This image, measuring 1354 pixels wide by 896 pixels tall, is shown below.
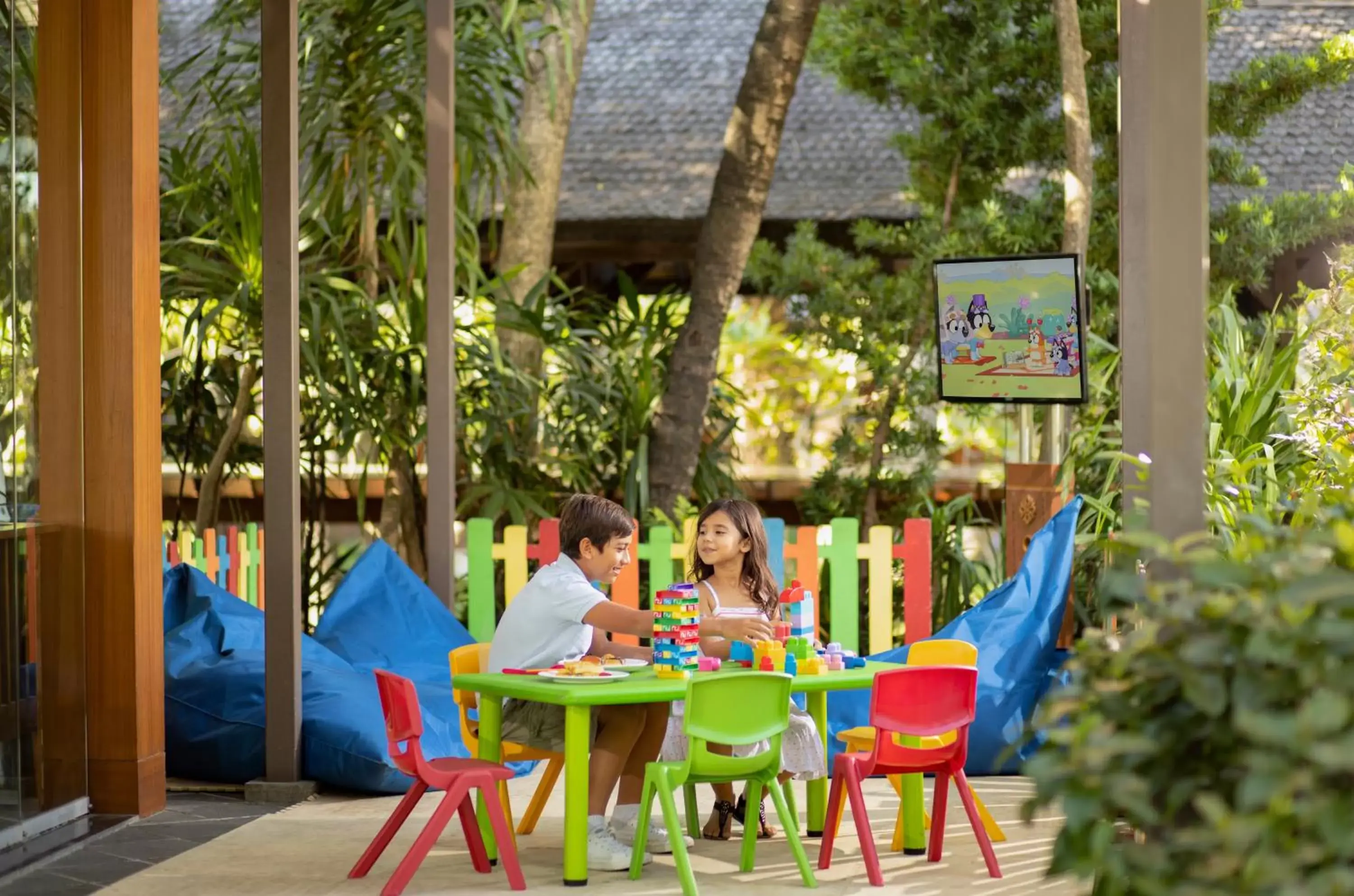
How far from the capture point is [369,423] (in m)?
8.45

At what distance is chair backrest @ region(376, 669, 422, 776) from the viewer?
15.3 feet

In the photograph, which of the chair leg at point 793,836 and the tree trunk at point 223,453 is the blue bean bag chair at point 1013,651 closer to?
the chair leg at point 793,836

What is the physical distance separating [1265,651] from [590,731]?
2915 mm

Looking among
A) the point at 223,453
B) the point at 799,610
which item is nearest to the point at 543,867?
the point at 799,610

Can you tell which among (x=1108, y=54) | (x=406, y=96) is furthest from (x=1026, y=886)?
(x=1108, y=54)

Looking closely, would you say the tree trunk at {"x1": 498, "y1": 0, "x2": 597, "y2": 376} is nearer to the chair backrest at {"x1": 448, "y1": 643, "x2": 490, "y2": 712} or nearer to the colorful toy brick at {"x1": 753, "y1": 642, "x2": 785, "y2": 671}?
the chair backrest at {"x1": 448, "y1": 643, "x2": 490, "y2": 712}

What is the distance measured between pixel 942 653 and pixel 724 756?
3.51 ft

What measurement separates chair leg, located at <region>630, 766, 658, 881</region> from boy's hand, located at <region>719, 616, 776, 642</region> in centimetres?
56

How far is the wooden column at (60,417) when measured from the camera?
5523mm

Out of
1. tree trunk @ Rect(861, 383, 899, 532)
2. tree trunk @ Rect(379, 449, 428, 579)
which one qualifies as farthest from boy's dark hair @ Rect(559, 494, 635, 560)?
tree trunk @ Rect(861, 383, 899, 532)

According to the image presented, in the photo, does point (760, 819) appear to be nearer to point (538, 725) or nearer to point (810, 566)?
point (538, 725)

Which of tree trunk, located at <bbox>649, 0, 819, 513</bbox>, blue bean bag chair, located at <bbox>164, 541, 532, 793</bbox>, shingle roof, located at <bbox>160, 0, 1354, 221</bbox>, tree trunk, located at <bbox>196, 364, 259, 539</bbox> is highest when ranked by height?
shingle roof, located at <bbox>160, 0, 1354, 221</bbox>

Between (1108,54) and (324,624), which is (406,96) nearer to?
(324,624)

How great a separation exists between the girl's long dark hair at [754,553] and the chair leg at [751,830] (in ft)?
2.35
